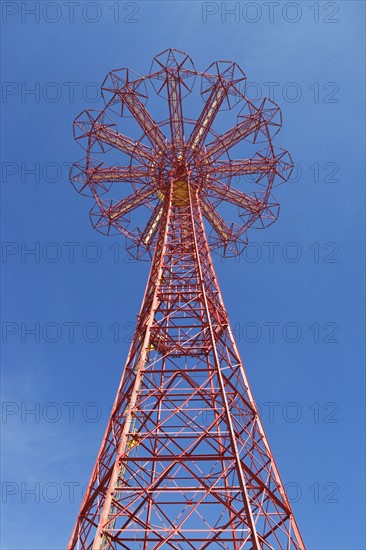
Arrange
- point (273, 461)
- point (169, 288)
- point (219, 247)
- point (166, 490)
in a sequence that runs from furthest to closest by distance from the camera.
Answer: point (219, 247) → point (169, 288) → point (273, 461) → point (166, 490)

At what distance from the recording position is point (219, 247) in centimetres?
2545

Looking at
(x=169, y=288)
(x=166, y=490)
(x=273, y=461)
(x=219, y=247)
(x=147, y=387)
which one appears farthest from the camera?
(x=219, y=247)

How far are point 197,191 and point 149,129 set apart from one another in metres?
3.43

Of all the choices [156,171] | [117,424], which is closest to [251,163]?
[156,171]

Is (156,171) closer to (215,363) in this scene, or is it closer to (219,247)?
(219,247)

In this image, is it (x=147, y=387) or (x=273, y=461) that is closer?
(x=273, y=461)

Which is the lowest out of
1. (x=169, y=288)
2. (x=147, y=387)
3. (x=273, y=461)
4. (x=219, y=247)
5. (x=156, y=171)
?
(x=273, y=461)

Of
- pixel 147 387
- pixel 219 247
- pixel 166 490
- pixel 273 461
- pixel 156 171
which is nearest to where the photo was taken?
pixel 166 490

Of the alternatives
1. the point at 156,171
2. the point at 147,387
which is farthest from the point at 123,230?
the point at 147,387

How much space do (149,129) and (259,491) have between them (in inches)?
617

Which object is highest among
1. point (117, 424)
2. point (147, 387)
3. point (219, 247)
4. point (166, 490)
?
point (219, 247)

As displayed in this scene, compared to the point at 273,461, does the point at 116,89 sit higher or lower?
higher

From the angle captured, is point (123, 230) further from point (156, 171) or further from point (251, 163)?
point (251, 163)

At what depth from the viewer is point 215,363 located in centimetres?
1453
